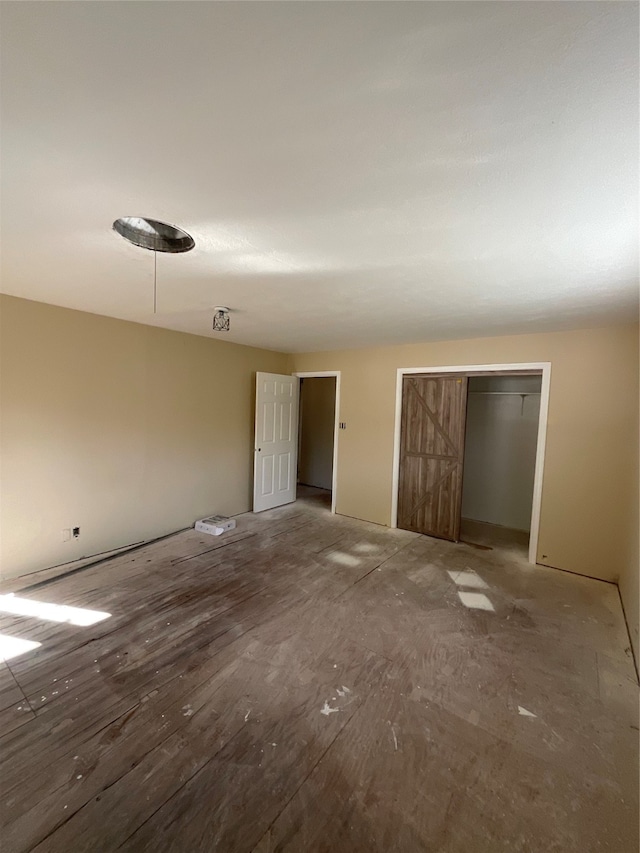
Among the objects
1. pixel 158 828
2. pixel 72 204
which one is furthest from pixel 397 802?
pixel 72 204

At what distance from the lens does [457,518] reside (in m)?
4.38

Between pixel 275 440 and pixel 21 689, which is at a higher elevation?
pixel 275 440

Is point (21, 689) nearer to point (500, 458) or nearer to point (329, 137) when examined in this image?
point (329, 137)

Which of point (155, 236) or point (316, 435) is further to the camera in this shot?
point (316, 435)

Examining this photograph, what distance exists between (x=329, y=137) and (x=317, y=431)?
624 centimetres

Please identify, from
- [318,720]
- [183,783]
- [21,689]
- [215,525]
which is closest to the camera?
[183,783]

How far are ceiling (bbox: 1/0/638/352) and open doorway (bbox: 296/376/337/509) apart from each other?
191 inches

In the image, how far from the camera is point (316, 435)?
7.27m

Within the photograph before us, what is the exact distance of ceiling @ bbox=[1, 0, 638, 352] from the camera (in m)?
0.77

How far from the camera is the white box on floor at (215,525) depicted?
14.2 feet

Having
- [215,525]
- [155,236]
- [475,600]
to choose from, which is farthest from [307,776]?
[215,525]

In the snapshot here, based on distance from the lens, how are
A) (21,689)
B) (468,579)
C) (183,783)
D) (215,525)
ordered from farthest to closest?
(215,525), (468,579), (21,689), (183,783)

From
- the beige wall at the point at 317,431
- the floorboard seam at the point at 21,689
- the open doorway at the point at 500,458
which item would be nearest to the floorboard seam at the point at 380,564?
the open doorway at the point at 500,458

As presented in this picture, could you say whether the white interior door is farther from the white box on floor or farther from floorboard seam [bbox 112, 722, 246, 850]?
floorboard seam [bbox 112, 722, 246, 850]
